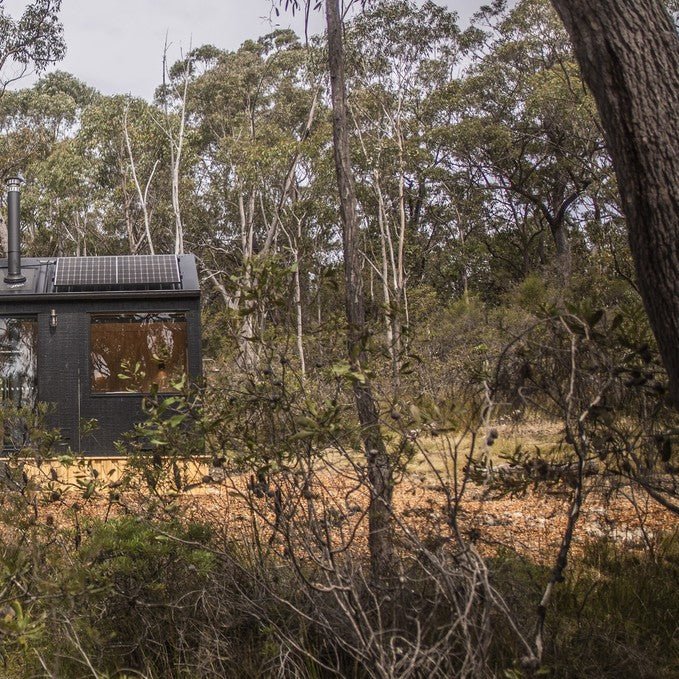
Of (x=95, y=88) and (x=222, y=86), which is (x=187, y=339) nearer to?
(x=222, y=86)

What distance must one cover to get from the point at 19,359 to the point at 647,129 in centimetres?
752

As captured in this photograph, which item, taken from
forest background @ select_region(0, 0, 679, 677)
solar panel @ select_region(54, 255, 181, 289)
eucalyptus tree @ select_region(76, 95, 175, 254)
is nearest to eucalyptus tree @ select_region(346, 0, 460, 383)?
forest background @ select_region(0, 0, 679, 677)

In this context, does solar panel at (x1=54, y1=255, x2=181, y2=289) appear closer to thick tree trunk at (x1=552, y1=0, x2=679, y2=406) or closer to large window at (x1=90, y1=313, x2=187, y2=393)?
large window at (x1=90, y1=313, x2=187, y2=393)

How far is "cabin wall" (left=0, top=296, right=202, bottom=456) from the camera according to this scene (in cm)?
849

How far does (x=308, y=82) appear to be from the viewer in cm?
2648

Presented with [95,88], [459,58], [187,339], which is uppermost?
[95,88]

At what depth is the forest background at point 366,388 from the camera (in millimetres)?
2787

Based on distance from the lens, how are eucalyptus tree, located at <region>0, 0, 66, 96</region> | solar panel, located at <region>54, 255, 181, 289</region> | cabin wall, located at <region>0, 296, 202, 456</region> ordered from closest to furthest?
cabin wall, located at <region>0, 296, 202, 456</region>, solar panel, located at <region>54, 255, 181, 289</region>, eucalyptus tree, located at <region>0, 0, 66, 96</region>

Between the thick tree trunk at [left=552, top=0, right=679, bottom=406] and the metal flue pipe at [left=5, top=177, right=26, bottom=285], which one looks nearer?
the thick tree trunk at [left=552, top=0, right=679, bottom=406]

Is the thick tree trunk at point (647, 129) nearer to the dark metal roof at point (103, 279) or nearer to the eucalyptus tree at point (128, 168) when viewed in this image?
the dark metal roof at point (103, 279)

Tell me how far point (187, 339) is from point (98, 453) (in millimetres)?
1373

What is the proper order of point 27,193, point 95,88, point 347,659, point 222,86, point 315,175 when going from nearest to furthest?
point 347,659 < point 315,175 < point 27,193 < point 222,86 < point 95,88

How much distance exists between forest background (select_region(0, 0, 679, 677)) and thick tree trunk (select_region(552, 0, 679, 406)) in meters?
0.30

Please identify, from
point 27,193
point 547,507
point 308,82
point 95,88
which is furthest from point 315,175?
point 547,507
